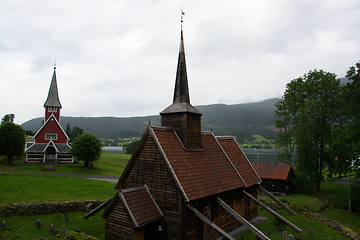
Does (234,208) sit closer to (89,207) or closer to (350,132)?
(89,207)

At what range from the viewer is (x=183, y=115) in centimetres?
1712

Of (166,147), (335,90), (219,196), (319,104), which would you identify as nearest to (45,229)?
(166,147)

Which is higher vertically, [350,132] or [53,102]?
[53,102]

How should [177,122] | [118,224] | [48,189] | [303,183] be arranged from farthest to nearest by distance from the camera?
[303,183]
[48,189]
[177,122]
[118,224]

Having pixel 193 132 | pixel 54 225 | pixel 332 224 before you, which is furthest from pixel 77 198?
pixel 332 224

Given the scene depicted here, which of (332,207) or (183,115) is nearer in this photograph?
(183,115)

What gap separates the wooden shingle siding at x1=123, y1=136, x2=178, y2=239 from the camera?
46.0 feet

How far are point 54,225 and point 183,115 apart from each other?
13.0 meters

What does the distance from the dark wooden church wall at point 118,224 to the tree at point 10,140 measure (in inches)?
1302

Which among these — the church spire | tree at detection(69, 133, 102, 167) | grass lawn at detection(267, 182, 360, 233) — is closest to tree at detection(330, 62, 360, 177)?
grass lawn at detection(267, 182, 360, 233)

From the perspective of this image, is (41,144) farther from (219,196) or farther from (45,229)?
(219,196)

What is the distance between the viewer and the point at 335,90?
37000 millimetres

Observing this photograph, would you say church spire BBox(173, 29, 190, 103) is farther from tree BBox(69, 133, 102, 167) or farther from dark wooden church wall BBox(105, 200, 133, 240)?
tree BBox(69, 133, 102, 167)

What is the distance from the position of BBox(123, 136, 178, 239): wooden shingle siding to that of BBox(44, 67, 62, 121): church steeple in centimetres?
3768
